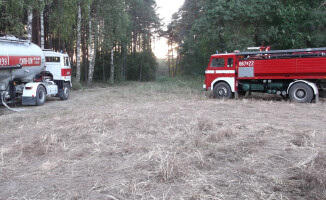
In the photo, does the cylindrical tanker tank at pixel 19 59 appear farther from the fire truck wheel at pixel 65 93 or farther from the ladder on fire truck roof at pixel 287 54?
the ladder on fire truck roof at pixel 287 54

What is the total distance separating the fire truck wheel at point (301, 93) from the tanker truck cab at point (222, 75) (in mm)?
2884

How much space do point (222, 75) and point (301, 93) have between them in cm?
399

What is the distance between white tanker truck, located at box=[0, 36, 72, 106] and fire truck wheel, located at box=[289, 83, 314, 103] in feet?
39.8

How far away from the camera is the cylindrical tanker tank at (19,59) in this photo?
1172cm

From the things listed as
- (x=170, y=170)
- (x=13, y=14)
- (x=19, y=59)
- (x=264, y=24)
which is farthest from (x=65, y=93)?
(x=264, y=24)

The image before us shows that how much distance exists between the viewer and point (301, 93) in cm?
1323

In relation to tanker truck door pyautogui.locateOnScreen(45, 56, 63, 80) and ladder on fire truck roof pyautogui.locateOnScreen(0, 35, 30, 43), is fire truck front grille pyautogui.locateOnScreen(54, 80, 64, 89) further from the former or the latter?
ladder on fire truck roof pyautogui.locateOnScreen(0, 35, 30, 43)

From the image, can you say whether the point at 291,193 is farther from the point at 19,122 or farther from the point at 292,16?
the point at 292,16

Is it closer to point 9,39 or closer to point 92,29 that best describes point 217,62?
point 9,39

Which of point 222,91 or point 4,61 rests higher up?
point 4,61

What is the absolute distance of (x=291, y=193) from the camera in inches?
136

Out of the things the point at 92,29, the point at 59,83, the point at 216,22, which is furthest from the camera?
the point at 92,29

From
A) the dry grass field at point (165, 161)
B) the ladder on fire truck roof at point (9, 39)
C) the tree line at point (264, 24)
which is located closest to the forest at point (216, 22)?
the tree line at point (264, 24)

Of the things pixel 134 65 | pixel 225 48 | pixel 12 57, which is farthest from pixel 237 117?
pixel 134 65
